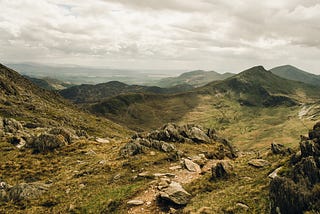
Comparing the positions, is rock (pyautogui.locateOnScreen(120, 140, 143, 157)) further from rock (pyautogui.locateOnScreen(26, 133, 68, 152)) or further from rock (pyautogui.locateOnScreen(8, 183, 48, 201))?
rock (pyautogui.locateOnScreen(26, 133, 68, 152))

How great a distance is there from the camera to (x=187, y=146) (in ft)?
186

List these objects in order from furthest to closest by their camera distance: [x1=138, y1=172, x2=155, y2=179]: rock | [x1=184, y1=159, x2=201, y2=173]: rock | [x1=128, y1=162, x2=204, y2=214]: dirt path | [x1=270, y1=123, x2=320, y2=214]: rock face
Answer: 1. [x1=184, y1=159, x2=201, y2=173]: rock
2. [x1=138, y1=172, x2=155, y2=179]: rock
3. [x1=128, y1=162, x2=204, y2=214]: dirt path
4. [x1=270, y1=123, x2=320, y2=214]: rock face

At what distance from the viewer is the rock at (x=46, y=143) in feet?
193

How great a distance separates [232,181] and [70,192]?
2132 cm

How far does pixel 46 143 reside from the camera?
59.7 meters

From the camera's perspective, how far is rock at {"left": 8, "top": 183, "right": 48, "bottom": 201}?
3366 cm

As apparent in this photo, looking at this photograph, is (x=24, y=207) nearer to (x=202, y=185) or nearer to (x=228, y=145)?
(x=202, y=185)

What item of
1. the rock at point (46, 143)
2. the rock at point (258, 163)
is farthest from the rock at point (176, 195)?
the rock at point (46, 143)

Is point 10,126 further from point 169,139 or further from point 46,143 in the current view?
point 169,139

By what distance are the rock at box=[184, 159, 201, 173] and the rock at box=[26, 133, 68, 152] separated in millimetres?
32684

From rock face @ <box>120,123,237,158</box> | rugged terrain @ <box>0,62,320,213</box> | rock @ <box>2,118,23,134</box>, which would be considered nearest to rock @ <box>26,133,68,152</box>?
rugged terrain @ <box>0,62,320,213</box>

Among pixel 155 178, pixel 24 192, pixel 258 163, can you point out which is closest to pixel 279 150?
pixel 258 163

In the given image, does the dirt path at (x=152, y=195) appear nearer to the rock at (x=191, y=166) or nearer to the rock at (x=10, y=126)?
the rock at (x=191, y=166)

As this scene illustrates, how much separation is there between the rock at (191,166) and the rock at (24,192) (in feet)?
69.3
